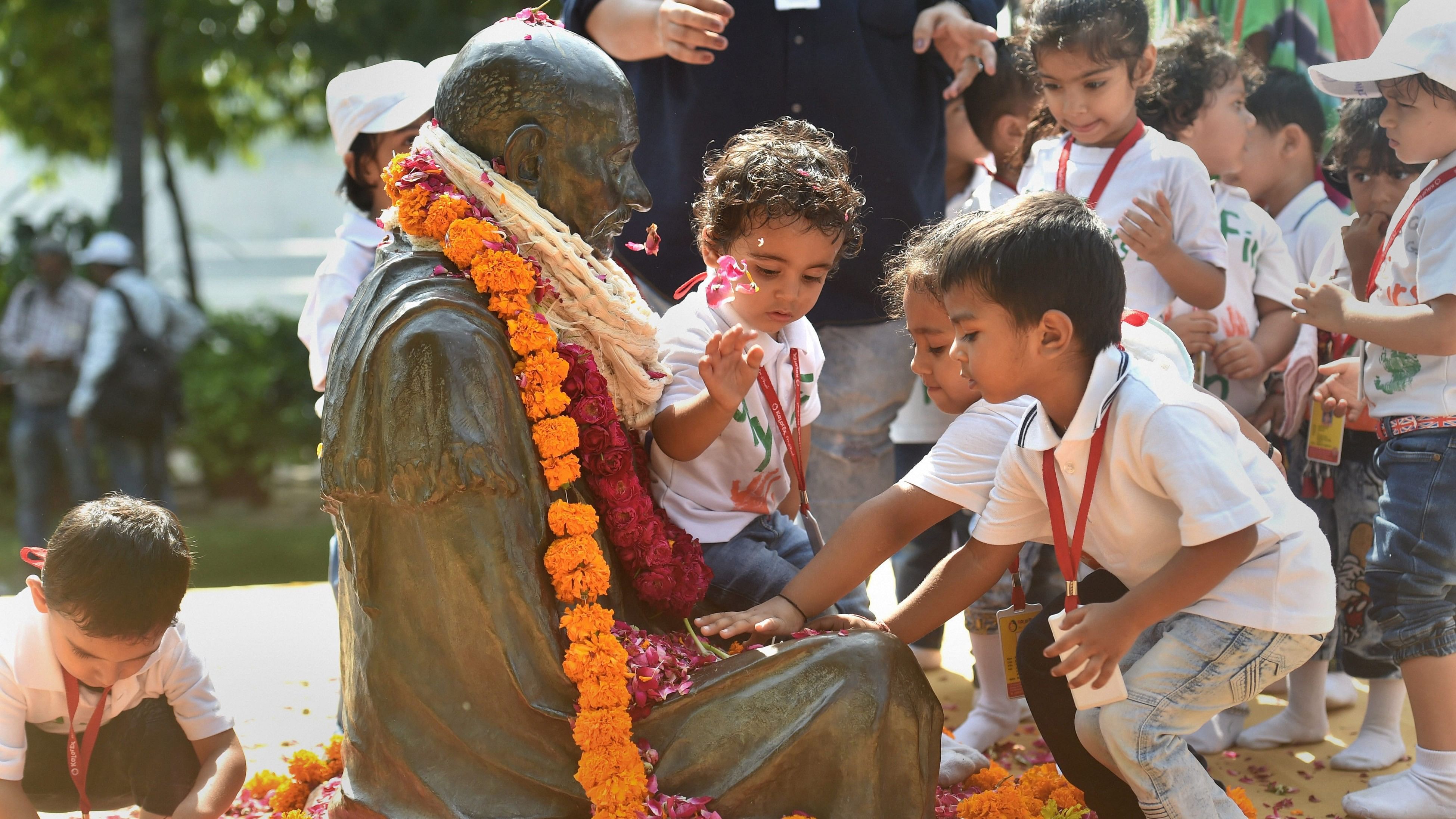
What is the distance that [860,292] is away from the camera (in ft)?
13.7

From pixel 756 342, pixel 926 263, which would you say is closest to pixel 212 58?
pixel 756 342

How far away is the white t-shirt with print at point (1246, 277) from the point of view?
14.1 ft

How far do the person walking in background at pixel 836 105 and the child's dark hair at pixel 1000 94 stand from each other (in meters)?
0.60

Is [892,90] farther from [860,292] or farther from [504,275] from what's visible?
[504,275]

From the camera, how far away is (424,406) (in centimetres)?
259

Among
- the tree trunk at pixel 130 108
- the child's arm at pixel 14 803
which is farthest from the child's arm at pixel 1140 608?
the tree trunk at pixel 130 108

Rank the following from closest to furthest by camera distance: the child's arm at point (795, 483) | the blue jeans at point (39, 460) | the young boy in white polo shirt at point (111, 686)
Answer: the young boy in white polo shirt at point (111, 686)
the child's arm at point (795, 483)
the blue jeans at point (39, 460)

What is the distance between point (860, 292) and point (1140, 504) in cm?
156

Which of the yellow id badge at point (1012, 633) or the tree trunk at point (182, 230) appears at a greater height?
the yellow id badge at point (1012, 633)

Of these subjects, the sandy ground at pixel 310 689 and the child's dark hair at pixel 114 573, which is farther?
the sandy ground at pixel 310 689

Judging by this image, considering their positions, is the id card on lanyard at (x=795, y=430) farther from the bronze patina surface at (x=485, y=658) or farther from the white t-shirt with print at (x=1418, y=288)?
the white t-shirt with print at (x=1418, y=288)

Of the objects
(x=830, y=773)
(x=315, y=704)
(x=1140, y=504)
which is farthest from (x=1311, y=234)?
(x=315, y=704)

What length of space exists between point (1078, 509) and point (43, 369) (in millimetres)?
7807

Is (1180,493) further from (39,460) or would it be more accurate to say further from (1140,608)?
(39,460)
